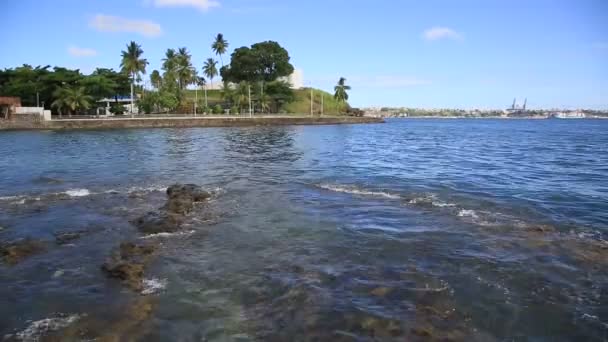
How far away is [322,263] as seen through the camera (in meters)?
9.70

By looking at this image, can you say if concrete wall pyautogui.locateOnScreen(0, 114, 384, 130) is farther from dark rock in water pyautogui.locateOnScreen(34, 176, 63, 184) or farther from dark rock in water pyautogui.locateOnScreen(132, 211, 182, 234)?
dark rock in water pyautogui.locateOnScreen(132, 211, 182, 234)

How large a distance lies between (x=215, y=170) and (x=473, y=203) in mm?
14470

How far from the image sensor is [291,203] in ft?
52.1

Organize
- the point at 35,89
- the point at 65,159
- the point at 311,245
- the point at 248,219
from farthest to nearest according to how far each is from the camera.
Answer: the point at 35,89, the point at 65,159, the point at 248,219, the point at 311,245

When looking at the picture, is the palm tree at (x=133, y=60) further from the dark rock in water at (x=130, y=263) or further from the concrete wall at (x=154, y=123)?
the dark rock in water at (x=130, y=263)

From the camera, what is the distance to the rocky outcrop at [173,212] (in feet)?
40.2

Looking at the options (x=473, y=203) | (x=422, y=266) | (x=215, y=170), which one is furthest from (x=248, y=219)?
(x=215, y=170)

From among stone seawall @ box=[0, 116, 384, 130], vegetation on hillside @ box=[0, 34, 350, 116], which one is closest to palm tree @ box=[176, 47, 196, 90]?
vegetation on hillside @ box=[0, 34, 350, 116]

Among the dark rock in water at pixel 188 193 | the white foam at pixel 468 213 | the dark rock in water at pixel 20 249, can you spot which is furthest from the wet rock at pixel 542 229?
the dark rock in water at pixel 20 249

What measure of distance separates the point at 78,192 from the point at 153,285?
37.8 feet

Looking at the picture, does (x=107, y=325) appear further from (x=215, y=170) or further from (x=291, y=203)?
(x=215, y=170)

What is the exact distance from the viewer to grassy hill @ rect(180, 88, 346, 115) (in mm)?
129075

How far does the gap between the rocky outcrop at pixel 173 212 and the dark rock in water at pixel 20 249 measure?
2.52 meters

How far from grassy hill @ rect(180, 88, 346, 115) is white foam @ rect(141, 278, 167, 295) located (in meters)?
115
